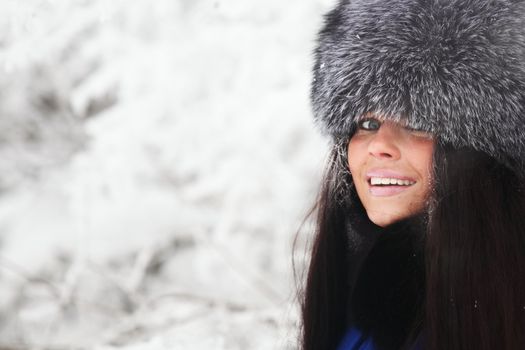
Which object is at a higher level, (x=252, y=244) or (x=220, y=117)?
(x=220, y=117)

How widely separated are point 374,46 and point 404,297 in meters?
0.62

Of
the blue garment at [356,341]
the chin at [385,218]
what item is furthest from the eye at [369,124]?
the blue garment at [356,341]

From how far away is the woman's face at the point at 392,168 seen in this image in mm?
1489

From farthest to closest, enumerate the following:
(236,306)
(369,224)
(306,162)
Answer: (306,162) → (236,306) → (369,224)

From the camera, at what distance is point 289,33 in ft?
14.3

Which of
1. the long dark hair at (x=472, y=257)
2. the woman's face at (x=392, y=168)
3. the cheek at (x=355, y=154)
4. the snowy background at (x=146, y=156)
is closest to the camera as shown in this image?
the long dark hair at (x=472, y=257)

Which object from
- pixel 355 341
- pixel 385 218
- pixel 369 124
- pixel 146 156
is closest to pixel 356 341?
pixel 355 341

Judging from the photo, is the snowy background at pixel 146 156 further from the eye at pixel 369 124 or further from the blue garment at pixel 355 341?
the eye at pixel 369 124

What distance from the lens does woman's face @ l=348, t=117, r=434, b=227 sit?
4.89 ft

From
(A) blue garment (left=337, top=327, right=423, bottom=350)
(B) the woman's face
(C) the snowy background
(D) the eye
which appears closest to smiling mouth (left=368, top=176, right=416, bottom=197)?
(B) the woman's face

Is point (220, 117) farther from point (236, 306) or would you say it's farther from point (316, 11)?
point (236, 306)

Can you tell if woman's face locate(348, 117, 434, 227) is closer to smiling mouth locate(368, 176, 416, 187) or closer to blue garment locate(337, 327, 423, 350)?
smiling mouth locate(368, 176, 416, 187)

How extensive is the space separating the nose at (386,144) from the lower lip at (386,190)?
75 mm

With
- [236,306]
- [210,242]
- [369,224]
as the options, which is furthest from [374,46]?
[210,242]
